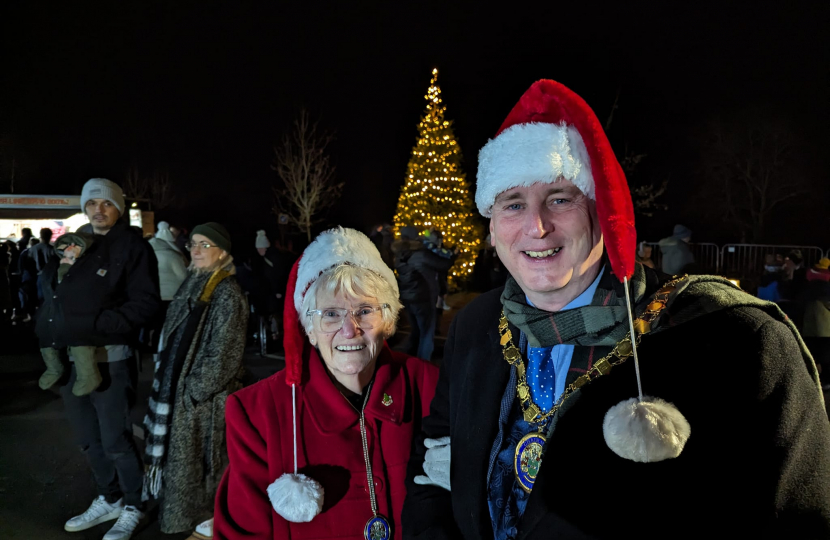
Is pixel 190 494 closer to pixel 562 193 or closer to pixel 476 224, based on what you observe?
pixel 562 193

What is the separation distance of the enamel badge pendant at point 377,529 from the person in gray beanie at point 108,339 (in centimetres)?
257

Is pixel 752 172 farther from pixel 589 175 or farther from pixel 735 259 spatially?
pixel 589 175

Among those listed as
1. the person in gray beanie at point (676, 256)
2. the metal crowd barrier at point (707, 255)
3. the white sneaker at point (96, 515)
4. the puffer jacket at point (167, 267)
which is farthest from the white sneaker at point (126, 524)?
the metal crowd barrier at point (707, 255)

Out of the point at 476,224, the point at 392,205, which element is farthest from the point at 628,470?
the point at 392,205

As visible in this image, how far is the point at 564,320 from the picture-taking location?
1.66 metres

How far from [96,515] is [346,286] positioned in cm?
309

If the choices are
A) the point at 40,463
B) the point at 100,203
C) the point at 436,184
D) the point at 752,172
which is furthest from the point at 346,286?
the point at 752,172

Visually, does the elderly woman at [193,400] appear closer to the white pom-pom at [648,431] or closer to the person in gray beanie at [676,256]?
the white pom-pom at [648,431]

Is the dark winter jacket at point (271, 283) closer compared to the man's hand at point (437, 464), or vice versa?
the man's hand at point (437, 464)

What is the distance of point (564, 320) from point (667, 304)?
292mm

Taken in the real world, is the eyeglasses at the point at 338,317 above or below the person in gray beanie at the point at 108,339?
above

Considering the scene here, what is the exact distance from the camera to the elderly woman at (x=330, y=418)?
2131 mm

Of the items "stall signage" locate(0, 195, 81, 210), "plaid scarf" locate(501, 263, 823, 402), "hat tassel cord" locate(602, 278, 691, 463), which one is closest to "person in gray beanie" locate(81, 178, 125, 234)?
"plaid scarf" locate(501, 263, 823, 402)

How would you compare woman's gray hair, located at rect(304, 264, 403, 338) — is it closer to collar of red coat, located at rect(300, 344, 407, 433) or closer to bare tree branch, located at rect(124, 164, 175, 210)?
collar of red coat, located at rect(300, 344, 407, 433)
